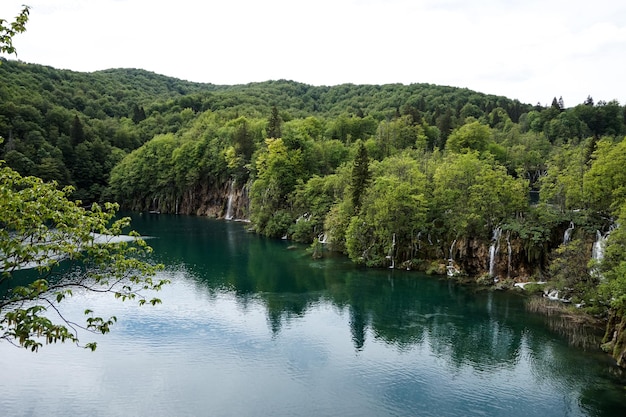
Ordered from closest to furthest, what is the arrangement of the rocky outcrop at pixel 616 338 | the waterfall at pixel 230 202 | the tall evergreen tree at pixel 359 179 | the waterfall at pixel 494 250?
the rocky outcrop at pixel 616 338 → the waterfall at pixel 494 250 → the tall evergreen tree at pixel 359 179 → the waterfall at pixel 230 202

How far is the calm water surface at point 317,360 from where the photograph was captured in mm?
25250

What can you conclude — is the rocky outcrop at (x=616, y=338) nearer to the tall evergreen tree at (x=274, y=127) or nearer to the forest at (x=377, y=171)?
the forest at (x=377, y=171)

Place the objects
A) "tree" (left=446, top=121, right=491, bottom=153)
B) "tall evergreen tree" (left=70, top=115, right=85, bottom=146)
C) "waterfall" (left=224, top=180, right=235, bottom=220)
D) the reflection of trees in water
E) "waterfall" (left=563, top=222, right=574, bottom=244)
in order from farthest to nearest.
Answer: "tall evergreen tree" (left=70, top=115, right=85, bottom=146) < "waterfall" (left=224, top=180, right=235, bottom=220) < "tree" (left=446, top=121, right=491, bottom=153) < "waterfall" (left=563, top=222, right=574, bottom=244) < the reflection of trees in water

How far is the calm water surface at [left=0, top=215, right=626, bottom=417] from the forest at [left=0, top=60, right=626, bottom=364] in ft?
16.9

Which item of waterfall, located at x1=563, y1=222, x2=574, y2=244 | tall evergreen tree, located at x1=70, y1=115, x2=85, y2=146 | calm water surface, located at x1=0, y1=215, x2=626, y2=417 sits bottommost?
calm water surface, located at x1=0, y1=215, x2=626, y2=417

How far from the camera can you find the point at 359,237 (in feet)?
181

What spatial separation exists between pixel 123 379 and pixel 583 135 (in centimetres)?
11439

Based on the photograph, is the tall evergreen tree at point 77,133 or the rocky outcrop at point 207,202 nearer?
the rocky outcrop at point 207,202

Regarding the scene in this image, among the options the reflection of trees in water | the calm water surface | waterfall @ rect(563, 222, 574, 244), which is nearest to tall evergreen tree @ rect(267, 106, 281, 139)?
the reflection of trees in water

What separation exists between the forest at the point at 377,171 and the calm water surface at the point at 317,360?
16.9ft

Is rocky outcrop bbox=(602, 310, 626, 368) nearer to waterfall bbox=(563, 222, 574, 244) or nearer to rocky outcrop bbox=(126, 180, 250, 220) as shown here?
waterfall bbox=(563, 222, 574, 244)

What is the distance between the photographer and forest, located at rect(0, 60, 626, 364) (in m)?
44.9

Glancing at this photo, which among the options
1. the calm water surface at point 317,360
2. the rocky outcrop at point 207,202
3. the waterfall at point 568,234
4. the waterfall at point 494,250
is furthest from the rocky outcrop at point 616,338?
the rocky outcrop at point 207,202

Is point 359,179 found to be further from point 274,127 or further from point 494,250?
point 274,127
